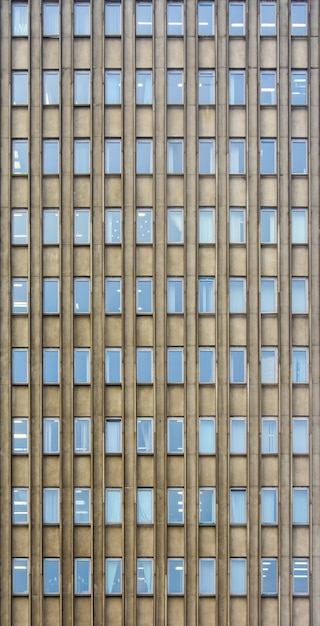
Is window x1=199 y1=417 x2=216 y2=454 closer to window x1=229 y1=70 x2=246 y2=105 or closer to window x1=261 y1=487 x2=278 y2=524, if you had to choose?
window x1=261 y1=487 x2=278 y2=524

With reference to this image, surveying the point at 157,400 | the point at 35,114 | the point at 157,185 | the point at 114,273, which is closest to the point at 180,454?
the point at 157,400

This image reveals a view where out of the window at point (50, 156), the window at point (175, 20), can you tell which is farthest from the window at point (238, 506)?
the window at point (175, 20)

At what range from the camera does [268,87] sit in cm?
2088

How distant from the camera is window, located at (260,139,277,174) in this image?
20750mm

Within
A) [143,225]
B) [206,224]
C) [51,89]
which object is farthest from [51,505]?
[51,89]

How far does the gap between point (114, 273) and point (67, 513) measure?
10894mm

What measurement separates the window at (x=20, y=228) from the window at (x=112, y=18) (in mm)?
9175

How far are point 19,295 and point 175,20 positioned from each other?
47.4 ft

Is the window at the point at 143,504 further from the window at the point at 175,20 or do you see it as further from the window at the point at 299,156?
the window at the point at 175,20

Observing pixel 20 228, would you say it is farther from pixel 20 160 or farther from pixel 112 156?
pixel 112 156

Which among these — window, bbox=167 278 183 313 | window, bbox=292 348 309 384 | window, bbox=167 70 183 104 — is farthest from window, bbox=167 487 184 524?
window, bbox=167 70 183 104

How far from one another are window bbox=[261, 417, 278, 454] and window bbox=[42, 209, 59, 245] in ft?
41.5

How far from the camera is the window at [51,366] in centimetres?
2050

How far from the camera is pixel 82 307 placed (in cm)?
2059
